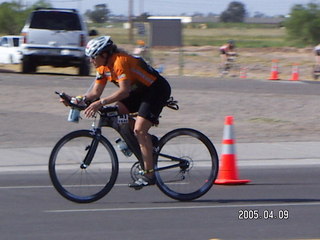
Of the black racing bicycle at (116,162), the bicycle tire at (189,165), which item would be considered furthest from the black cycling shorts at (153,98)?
the bicycle tire at (189,165)

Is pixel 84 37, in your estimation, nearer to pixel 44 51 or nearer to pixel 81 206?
pixel 44 51

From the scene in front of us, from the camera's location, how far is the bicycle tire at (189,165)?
8523mm

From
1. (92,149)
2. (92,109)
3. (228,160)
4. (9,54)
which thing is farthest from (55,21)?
(92,109)

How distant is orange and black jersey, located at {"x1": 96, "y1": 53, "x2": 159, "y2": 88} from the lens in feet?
26.1

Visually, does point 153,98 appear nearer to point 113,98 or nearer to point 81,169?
point 113,98

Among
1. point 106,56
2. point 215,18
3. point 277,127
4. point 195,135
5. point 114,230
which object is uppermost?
point 106,56

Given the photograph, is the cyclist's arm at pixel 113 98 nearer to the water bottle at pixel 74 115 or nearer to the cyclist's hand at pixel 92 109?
the cyclist's hand at pixel 92 109

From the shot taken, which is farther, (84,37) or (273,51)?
(273,51)

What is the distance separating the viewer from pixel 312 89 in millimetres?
24531

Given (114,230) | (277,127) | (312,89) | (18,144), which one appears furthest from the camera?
(312,89)

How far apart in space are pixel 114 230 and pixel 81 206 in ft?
4.04

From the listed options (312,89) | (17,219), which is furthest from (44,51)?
(17,219)

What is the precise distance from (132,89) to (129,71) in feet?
1.02

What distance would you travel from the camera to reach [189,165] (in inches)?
343
